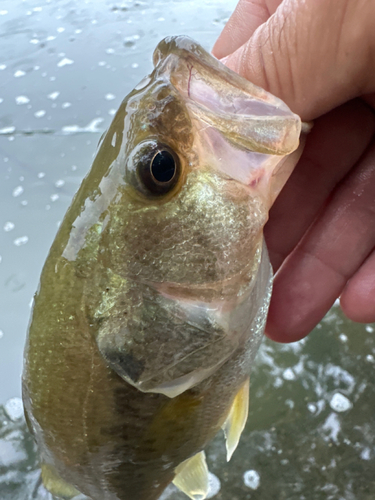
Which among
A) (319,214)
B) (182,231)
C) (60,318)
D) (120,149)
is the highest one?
(120,149)

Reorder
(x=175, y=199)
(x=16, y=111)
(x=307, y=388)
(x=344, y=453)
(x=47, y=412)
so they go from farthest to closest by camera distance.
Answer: (x=16, y=111), (x=307, y=388), (x=344, y=453), (x=47, y=412), (x=175, y=199)

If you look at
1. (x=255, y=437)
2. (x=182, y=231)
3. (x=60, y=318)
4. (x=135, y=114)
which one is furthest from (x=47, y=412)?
(x=255, y=437)

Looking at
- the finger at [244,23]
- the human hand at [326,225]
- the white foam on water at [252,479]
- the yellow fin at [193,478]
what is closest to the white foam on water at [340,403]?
the white foam on water at [252,479]

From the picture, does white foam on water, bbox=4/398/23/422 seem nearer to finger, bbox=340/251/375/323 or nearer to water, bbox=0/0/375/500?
water, bbox=0/0/375/500

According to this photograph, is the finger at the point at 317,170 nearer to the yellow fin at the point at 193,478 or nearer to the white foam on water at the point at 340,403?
the yellow fin at the point at 193,478

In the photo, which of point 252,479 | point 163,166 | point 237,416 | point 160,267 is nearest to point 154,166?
point 163,166

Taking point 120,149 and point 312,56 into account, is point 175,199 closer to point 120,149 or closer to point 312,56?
point 120,149
